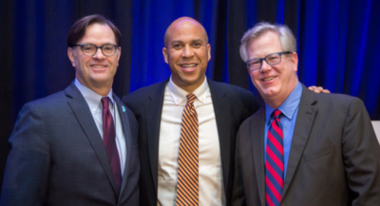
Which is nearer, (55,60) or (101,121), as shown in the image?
(101,121)

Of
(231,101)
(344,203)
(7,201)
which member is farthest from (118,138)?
(344,203)

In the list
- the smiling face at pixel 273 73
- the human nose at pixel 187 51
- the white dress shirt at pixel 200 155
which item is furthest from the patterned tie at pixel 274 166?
the human nose at pixel 187 51

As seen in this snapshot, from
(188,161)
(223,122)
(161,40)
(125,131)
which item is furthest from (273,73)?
(161,40)

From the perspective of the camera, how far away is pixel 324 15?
9.41 feet

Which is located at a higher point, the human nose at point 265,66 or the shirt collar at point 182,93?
the human nose at point 265,66

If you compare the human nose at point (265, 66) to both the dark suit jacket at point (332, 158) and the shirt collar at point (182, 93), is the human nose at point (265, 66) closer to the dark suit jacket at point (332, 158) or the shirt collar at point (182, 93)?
the dark suit jacket at point (332, 158)

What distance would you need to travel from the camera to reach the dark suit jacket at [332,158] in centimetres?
155

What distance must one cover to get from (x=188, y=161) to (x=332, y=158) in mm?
811

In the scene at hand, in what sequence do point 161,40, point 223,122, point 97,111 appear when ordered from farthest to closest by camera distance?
point 161,40, point 223,122, point 97,111

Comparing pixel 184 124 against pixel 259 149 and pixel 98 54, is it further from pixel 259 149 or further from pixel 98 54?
pixel 98 54

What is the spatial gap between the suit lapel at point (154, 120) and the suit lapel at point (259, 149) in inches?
23.5

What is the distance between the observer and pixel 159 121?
210 centimetres

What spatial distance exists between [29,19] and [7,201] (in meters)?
1.44

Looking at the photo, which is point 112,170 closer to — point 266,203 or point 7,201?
point 7,201
